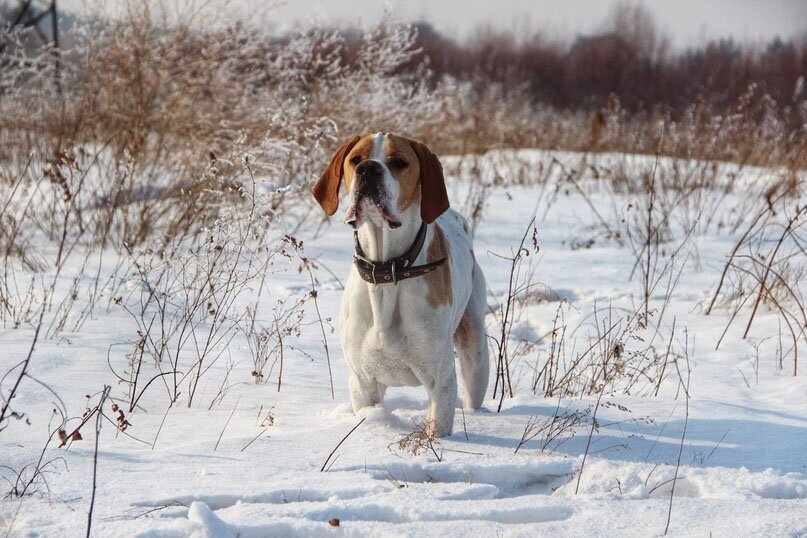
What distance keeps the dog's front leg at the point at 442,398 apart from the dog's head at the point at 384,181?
20.9 inches

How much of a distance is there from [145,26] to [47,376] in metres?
4.15

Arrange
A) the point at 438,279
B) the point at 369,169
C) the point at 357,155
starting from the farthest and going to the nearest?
the point at 438,279
the point at 357,155
the point at 369,169

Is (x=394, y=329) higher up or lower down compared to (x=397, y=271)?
lower down

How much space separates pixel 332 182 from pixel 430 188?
13.5 inches

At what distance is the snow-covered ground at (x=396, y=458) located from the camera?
226 centimetres

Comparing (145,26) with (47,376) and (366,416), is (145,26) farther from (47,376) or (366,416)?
(366,416)

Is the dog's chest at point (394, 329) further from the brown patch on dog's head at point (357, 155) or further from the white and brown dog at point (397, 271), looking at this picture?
the brown patch on dog's head at point (357, 155)

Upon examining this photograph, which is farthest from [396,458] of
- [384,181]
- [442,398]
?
[384,181]

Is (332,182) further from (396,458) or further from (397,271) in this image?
(396,458)

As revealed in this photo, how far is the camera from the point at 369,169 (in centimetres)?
268

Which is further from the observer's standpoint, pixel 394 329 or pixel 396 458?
pixel 394 329

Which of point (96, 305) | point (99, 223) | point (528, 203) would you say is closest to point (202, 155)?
point (99, 223)

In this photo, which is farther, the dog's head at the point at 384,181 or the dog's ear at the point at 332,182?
the dog's ear at the point at 332,182

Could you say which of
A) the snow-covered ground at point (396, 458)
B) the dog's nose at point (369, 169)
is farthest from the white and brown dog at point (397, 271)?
the snow-covered ground at point (396, 458)
